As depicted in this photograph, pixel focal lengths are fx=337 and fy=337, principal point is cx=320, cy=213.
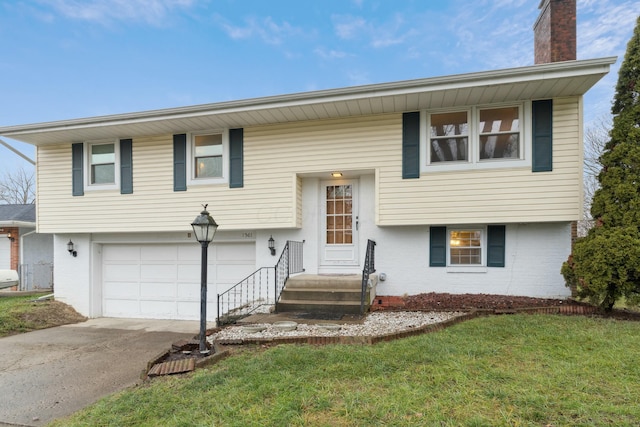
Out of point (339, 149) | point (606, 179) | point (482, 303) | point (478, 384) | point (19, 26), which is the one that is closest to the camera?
point (478, 384)

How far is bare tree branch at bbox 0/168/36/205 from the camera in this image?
2803 cm

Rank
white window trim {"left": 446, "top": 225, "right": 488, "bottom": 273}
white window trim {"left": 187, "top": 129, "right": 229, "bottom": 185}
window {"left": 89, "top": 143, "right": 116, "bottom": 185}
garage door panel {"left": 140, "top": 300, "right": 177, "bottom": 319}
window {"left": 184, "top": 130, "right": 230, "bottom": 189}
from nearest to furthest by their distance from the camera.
Result: white window trim {"left": 446, "top": 225, "right": 488, "bottom": 273} → white window trim {"left": 187, "top": 129, "right": 229, "bottom": 185} → window {"left": 184, "top": 130, "right": 230, "bottom": 189} → window {"left": 89, "top": 143, "right": 116, "bottom": 185} → garage door panel {"left": 140, "top": 300, "right": 177, "bottom": 319}

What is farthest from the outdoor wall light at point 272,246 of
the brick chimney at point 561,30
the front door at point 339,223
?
the brick chimney at point 561,30

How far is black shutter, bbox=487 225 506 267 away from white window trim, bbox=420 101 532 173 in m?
1.27

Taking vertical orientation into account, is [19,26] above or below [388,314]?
above

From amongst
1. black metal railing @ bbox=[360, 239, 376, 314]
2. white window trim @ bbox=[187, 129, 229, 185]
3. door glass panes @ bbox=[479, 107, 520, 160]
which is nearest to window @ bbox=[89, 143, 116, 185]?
white window trim @ bbox=[187, 129, 229, 185]

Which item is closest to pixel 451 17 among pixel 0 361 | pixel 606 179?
pixel 606 179

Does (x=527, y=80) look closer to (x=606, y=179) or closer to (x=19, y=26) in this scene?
(x=606, y=179)

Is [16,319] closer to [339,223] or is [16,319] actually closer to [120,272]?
[120,272]

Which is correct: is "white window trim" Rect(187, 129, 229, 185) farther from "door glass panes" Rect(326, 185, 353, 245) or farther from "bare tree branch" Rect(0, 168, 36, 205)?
"bare tree branch" Rect(0, 168, 36, 205)

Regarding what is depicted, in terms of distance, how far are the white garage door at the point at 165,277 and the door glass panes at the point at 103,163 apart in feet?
6.11

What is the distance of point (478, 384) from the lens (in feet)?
9.55

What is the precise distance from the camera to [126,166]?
27.4 ft

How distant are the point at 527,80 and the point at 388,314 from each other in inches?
184
